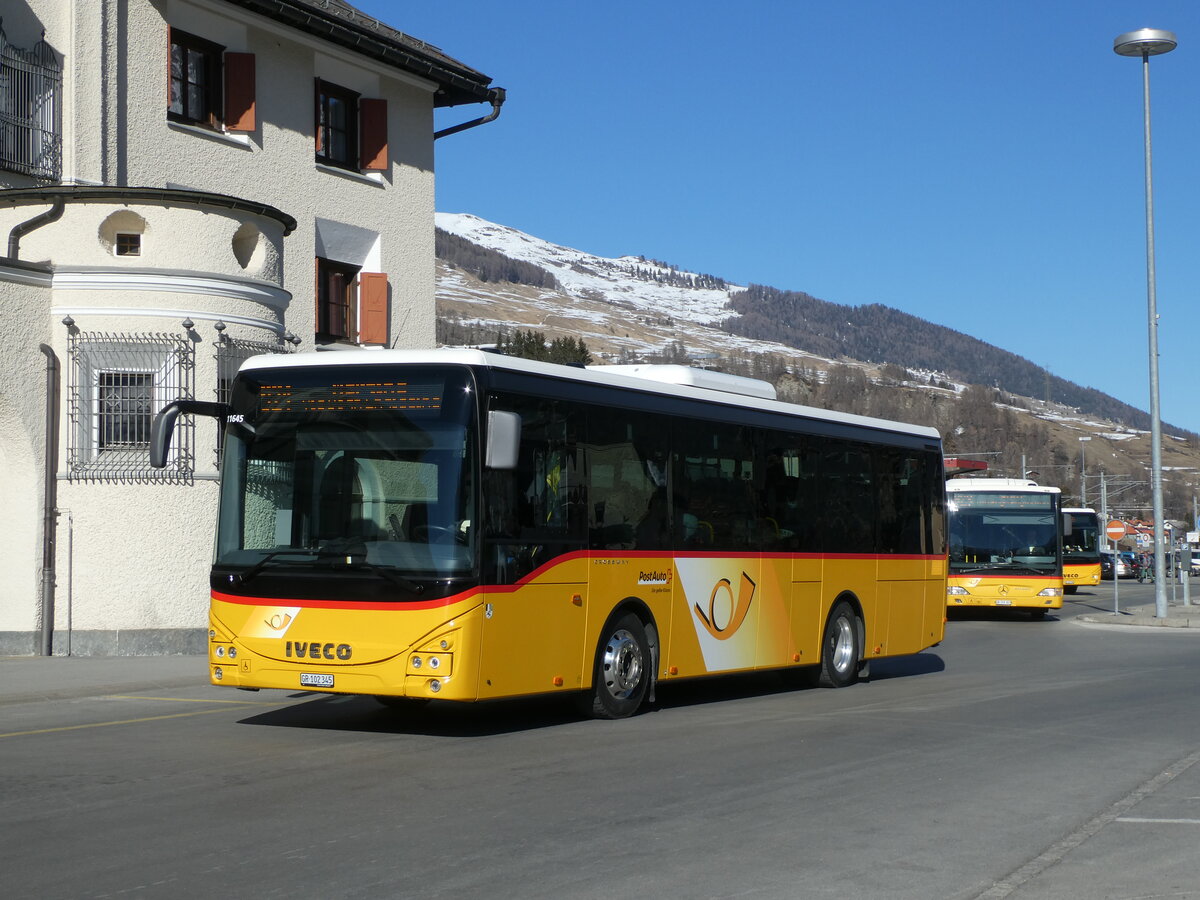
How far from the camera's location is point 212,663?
11617mm

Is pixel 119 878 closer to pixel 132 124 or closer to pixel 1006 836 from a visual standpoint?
pixel 1006 836

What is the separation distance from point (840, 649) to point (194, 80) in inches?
518

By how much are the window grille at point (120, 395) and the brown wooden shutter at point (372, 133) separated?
791 cm

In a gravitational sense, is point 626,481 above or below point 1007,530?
above

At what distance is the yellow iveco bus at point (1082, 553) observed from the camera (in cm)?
5425

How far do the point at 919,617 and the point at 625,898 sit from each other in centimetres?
1239

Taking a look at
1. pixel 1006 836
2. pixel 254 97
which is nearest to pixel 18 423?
pixel 254 97

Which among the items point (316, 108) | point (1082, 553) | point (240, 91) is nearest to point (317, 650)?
point (240, 91)

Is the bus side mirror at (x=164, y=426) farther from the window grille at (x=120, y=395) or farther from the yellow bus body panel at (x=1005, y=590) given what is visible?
the yellow bus body panel at (x=1005, y=590)

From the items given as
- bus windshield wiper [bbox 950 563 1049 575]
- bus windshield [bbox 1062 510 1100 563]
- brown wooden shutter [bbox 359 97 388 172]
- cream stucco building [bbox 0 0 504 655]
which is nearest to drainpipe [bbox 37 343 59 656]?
cream stucco building [bbox 0 0 504 655]

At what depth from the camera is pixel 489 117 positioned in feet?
91.8

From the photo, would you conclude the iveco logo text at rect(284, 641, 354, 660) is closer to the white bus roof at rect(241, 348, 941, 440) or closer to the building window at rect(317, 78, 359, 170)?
the white bus roof at rect(241, 348, 941, 440)

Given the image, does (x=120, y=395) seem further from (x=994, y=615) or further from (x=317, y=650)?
(x=994, y=615)

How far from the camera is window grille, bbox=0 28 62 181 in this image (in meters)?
19.3
